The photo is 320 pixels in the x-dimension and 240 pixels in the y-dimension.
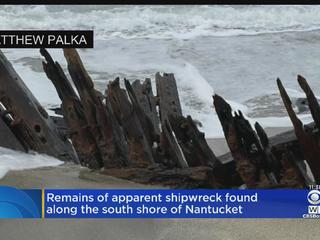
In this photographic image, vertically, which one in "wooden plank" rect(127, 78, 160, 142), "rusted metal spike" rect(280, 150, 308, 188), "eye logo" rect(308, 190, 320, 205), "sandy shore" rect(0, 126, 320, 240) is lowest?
"sandy shore" rect(0, 126, 320, 240)

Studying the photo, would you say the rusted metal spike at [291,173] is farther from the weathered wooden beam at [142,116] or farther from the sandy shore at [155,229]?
the weathered wooden beam at [142,116]

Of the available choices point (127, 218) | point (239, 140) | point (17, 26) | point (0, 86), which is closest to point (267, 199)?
point (239, 140)

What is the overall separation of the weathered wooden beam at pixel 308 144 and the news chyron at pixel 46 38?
0.73 meters

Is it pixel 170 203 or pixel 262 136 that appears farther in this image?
pixel 262 136

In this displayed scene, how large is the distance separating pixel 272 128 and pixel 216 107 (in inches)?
10.8

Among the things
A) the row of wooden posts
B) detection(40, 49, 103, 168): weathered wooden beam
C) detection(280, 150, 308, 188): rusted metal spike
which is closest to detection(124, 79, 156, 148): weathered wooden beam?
the row of wooden posts

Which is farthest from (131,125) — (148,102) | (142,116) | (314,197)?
(314,197)

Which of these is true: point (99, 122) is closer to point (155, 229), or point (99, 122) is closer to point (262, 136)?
point (155, 229)

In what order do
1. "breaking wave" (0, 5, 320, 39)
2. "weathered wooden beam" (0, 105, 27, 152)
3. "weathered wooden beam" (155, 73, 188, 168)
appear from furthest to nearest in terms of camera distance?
"weathered wooden beam" (0, 105, 27, 152) < "weathered wooden beam" (155, 73, 188, 168) < "breaking wave" (0, 5, 320, 39)

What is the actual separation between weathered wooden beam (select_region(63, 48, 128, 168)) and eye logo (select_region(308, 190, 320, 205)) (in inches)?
29.2

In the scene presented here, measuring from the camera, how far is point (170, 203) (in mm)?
1844

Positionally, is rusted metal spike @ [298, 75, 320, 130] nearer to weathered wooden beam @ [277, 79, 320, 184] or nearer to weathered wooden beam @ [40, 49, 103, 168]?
weathered wooden beam @ [277, 79, 320, 184]

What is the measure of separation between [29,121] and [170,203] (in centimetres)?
81

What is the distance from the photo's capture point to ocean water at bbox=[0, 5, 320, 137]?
1907 millimetres
